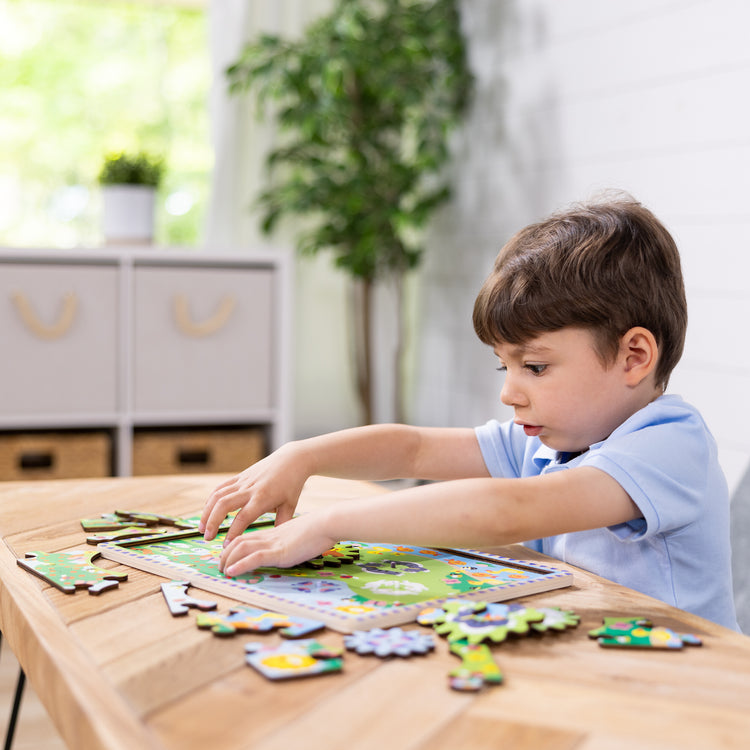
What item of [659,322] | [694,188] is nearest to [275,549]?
[659,322]

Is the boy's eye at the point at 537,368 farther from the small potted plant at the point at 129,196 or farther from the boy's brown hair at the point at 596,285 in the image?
the small potted plant at the point at 129,196

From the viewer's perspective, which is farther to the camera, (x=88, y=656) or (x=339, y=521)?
(x=339, y=521)

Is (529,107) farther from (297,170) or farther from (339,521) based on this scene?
(339,521)

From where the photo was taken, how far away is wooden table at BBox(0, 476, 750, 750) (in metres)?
0.49

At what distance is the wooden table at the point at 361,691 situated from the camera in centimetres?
49

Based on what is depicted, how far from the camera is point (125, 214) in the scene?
9.32 ft

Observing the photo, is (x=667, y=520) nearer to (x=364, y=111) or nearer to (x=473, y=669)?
(x=473, y=669)

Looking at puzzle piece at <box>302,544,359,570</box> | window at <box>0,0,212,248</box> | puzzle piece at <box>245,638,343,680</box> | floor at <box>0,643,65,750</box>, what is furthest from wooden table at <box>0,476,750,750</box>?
window at <box>0,0,212,248</box>

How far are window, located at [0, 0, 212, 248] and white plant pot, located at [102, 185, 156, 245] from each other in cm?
42

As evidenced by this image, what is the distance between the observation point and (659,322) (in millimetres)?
967

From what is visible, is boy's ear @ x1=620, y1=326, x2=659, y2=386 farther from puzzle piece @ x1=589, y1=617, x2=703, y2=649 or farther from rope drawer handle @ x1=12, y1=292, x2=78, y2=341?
rope drawer handle @ x1=12, y1=292, x2=78, y2=341

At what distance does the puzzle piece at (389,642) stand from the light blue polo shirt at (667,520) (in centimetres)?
28

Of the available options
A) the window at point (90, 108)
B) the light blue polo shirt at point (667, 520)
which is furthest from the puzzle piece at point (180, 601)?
the window at point (90, 108)

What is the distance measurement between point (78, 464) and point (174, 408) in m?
0.30
